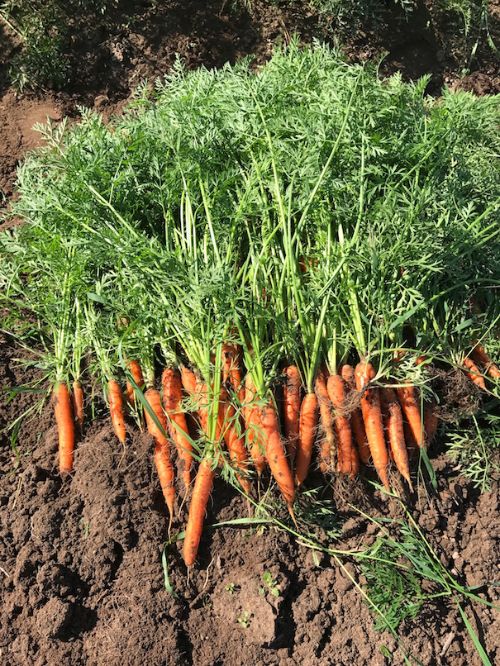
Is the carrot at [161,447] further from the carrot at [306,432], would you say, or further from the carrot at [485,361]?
the carrot at [485,361]

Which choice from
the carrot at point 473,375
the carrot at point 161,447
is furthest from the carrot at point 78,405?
the carrot at point 473,375

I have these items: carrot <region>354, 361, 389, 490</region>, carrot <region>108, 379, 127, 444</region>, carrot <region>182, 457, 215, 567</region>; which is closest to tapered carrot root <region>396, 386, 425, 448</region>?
carrot <region>354, 361, 389, 490</region>

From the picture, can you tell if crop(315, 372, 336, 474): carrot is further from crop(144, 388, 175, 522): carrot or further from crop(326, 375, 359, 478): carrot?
crop(144, 388, 175, 522): carrot

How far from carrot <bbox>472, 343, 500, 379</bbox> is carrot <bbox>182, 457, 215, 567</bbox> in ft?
4.37

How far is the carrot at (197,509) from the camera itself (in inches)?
106

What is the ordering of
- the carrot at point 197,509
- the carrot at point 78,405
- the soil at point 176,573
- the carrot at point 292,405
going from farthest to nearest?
the carrot at point 78,405 < the carrot at point 292,405 < the carrot at point 197,509 < the soil at point 176,573

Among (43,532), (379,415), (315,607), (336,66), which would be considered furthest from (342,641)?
(336,66)

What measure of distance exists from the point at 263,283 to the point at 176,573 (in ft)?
3.98

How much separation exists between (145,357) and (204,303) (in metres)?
0.39

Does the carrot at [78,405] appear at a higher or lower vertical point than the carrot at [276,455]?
higher

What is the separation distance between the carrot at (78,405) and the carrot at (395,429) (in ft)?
4.25

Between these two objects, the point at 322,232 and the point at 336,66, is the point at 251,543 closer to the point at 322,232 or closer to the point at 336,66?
the point at 322,232

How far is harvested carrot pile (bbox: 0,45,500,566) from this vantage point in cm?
284

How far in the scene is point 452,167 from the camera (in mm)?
3266
